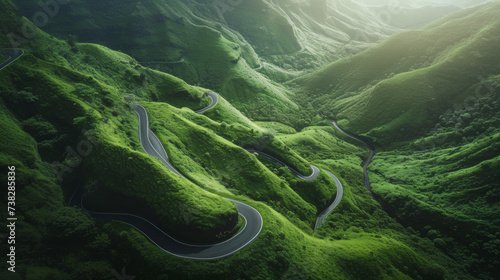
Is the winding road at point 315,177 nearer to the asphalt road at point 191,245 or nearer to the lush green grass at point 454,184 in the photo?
the lush green grass at point 454,184

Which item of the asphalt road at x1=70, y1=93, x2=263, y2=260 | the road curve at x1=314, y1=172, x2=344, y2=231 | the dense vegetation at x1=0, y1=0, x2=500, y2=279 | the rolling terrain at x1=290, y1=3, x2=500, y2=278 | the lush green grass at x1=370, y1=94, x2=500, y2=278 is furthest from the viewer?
the rolling terrain at x1=290, y1=3, x2=500, y2=278

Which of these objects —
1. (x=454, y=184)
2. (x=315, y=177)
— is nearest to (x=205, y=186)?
(x=315, y=177)

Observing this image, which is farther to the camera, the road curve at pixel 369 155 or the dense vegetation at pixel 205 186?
the road curve at pixel 369 155

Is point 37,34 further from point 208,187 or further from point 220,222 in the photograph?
point 220,222

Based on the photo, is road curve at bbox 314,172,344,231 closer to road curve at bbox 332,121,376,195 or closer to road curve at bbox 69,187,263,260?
road curve at bbox 332,121,376,195

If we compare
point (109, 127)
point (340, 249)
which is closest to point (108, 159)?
point (109, 127)

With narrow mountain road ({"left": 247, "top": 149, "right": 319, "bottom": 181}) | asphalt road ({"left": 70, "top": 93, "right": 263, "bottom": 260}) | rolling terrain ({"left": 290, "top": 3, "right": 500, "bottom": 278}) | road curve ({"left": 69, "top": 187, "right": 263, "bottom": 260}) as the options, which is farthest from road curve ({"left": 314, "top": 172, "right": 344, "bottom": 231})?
road curve ({"left": 69, "top": 187, "right": 263, "bottom": 260})

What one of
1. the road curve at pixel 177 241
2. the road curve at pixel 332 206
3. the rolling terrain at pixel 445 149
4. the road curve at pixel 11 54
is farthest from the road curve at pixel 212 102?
the rolling terrain at pixel 445 149

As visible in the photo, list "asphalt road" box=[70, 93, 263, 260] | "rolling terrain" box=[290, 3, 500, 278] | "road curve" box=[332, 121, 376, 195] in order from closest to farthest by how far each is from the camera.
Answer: "asphalt road" box=[70, 93, 263, 260]
"rolling terrain" box=[290, 3, 500, 278]
"road curve" box=[332, 121, 376, 195]
